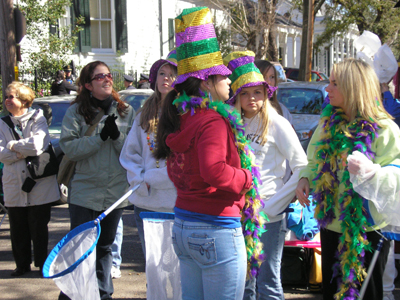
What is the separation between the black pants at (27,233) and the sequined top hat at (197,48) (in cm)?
309

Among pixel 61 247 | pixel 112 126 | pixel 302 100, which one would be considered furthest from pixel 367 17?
pixel 61 247

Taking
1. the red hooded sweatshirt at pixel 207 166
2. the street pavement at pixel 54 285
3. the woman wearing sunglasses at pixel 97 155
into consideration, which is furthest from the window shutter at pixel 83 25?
the red hooded sweatshirt at pixel 207 166

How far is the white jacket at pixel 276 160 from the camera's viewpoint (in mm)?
3135

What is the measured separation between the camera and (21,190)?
4723mm

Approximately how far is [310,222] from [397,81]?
4.89 m

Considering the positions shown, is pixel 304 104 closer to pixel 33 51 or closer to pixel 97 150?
pixel 97 150

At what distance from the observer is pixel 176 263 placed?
10.2 ft

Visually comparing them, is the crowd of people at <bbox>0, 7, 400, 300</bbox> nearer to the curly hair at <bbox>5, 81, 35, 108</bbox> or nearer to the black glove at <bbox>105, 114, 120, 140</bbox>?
the black glove at <bbox>105, 114, 120, 140</bbox>

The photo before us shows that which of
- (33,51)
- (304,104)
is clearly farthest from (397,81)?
(33,51)

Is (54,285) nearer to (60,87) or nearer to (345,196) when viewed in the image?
(345,196)

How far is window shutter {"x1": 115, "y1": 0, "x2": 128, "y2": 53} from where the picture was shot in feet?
60.4

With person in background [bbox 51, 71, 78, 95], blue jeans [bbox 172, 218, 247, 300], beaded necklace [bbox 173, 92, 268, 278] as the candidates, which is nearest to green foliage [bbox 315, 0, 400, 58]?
person in background [bbox 51, 71, 78, 95]

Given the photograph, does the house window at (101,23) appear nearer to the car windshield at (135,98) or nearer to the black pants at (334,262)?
the car windshield at (135,98)

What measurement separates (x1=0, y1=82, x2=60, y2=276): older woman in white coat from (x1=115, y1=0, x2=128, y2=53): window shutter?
14396 mm
